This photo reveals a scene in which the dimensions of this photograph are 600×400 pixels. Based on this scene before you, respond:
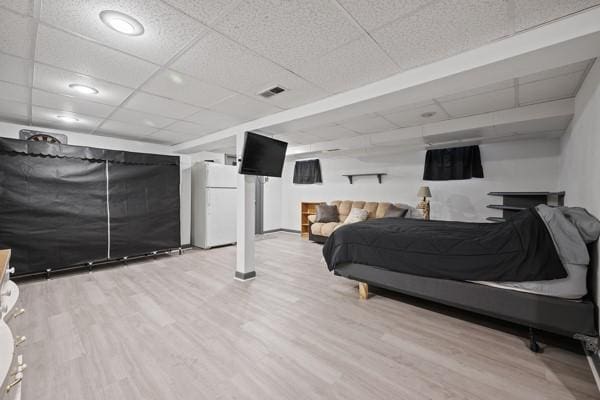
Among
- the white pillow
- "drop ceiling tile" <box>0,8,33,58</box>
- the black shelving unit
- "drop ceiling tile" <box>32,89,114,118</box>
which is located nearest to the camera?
"drop ceiling tile" <box>0,8,33,58</box>

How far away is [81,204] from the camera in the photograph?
384cm

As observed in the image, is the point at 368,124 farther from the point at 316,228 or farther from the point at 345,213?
the point at 316,228

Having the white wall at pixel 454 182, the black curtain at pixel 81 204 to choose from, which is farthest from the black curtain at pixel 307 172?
the black curtain at pixel 81 204

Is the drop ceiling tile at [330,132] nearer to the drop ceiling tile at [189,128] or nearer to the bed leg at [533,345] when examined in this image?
the drop ceiling tile at [189,128]

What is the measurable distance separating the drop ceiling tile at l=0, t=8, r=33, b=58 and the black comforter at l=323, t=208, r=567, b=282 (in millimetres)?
3213

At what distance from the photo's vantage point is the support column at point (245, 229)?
140 inches

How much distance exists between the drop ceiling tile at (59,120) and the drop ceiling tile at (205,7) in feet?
9.85

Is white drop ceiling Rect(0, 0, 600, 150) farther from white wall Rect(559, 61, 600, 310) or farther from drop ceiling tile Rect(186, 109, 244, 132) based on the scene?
white wall Rect(559, 61, 600, 310)

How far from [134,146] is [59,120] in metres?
1.35

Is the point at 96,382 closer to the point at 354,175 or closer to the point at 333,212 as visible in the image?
the point at 333,212

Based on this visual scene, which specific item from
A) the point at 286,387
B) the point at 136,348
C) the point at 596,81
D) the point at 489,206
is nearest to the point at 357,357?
the point at 286,387

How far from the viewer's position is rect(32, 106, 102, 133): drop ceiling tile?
3.22 m

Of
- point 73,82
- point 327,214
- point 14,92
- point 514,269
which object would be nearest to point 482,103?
point 514,269

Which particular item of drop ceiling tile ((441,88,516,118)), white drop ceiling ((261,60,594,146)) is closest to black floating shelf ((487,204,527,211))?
white drop ceiling ((261,60,594,146))
